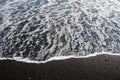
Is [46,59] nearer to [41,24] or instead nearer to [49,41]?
[49,41]

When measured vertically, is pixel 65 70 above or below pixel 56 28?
above

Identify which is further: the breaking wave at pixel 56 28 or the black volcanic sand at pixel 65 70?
the breaking wave at pixel 56 28

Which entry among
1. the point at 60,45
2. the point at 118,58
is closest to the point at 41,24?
the point at 60,45

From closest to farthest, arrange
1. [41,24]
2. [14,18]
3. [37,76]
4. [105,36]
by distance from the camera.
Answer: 1. [37,76]
2. [105,36]
3. [41,24]
4. [14,18]

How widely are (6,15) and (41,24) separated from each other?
1.33 m

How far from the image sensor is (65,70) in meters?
3.06

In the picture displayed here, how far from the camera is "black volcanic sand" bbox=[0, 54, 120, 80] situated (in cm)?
290

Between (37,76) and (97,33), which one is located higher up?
(37,76)

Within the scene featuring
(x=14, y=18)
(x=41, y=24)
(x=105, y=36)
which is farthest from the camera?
(x=14, y=18)

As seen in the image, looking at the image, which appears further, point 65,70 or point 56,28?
point 56,28

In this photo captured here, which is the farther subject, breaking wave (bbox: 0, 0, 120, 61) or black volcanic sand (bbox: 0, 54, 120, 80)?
breaking wave (bbox: 0, 0, 120, 61)

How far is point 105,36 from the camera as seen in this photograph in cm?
423

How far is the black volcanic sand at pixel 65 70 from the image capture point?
2.90 meters

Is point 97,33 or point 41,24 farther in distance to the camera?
point 41,24
